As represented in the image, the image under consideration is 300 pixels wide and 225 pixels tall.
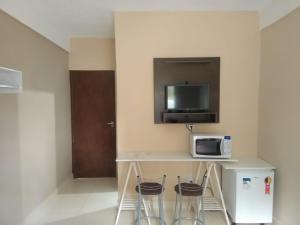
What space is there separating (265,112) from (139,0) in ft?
6.51

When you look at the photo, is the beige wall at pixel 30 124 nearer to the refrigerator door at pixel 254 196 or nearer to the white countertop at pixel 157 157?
the white countertop at pixel 157 157

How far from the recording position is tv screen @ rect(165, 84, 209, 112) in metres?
3.04

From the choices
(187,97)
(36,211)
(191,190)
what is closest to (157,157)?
(191,190)

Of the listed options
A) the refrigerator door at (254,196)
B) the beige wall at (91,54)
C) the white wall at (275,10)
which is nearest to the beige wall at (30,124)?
the beige wall at (91,54)

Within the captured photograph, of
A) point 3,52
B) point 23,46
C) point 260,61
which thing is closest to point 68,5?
point 23,46

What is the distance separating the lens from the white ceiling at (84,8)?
9.01 ft

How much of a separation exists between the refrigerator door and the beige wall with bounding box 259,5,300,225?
0.13 metres

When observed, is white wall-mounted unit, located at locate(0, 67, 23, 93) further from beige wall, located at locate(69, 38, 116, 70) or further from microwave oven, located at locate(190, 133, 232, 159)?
beige wall, located at locate(69, 38, 116, 70)

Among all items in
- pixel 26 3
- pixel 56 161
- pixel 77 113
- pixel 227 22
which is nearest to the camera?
pixel 26 3

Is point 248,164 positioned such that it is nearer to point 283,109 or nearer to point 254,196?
point 254,196

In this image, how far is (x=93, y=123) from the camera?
4.48m

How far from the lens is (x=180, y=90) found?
10.0 ft

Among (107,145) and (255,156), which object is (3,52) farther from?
(255,156)

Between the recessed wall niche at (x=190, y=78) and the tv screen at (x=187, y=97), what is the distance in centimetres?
5
